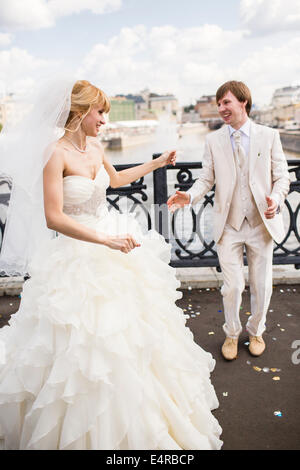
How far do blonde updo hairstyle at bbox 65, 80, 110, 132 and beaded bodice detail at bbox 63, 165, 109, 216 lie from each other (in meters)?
0.32

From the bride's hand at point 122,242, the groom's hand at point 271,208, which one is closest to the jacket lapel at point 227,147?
the groom's hand at point 271,208

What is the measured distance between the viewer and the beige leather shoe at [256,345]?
3521mm

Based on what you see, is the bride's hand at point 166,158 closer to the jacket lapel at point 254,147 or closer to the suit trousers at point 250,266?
the jacket lapel at point 254,147

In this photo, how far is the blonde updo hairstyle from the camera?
2424 millimetres

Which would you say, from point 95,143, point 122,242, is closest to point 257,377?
point 122,242

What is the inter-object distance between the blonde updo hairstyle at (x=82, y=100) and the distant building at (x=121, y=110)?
123 metres

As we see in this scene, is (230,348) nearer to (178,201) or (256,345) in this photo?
(256,345)

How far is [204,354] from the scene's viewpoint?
10.3ft

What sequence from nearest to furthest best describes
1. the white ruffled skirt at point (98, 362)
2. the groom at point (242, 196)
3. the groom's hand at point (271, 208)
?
1. the white ruffled skirt at point (98, 362)
2. the groom's hand at point (271, 208)
3. the groom at point (242, 196)

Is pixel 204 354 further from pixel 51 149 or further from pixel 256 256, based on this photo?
pixel 51 149

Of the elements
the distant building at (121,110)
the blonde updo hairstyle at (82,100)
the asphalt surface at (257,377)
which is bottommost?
the asphalt surface at (257,377)

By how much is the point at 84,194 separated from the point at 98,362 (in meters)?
0.99
